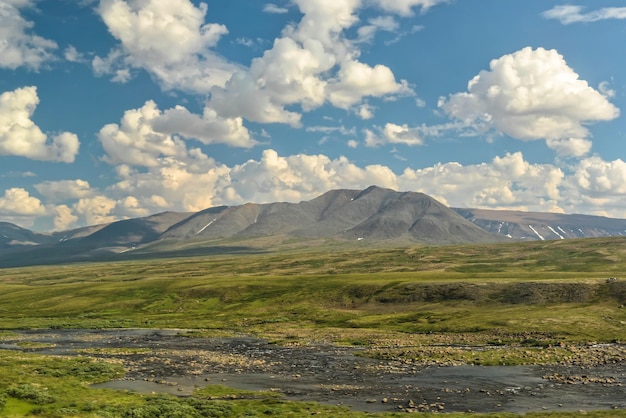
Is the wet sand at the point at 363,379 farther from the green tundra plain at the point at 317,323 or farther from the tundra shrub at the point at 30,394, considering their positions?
the tundra shrub at the point at 30,394

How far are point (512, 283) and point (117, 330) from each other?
359ft

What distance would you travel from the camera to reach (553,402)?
51.9 meters

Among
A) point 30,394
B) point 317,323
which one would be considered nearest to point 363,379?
point 30,394

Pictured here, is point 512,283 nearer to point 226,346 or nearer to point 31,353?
point 226,346

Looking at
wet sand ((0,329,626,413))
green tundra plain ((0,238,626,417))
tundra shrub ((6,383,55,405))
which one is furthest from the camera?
wet sand ((0,329,626,413))

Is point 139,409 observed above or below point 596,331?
above

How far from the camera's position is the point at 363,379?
215 feet

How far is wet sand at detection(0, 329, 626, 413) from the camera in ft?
173

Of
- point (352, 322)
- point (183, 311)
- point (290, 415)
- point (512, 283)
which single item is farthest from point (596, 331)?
point (183, 311)

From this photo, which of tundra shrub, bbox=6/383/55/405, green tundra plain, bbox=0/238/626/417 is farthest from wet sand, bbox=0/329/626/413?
tundra shrub, bbox=6/383/55/405

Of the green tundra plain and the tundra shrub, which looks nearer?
the tundra shrub

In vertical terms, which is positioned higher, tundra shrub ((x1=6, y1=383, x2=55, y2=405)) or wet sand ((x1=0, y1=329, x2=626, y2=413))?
tundra shrub ((x1=6, y1=383, x2=55, y2=405))

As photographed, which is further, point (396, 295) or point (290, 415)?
point (396, 295)

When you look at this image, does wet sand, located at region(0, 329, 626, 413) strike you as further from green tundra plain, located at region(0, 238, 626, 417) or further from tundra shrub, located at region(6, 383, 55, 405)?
tundra shrub, located at region(6, 383, 55, 405)
